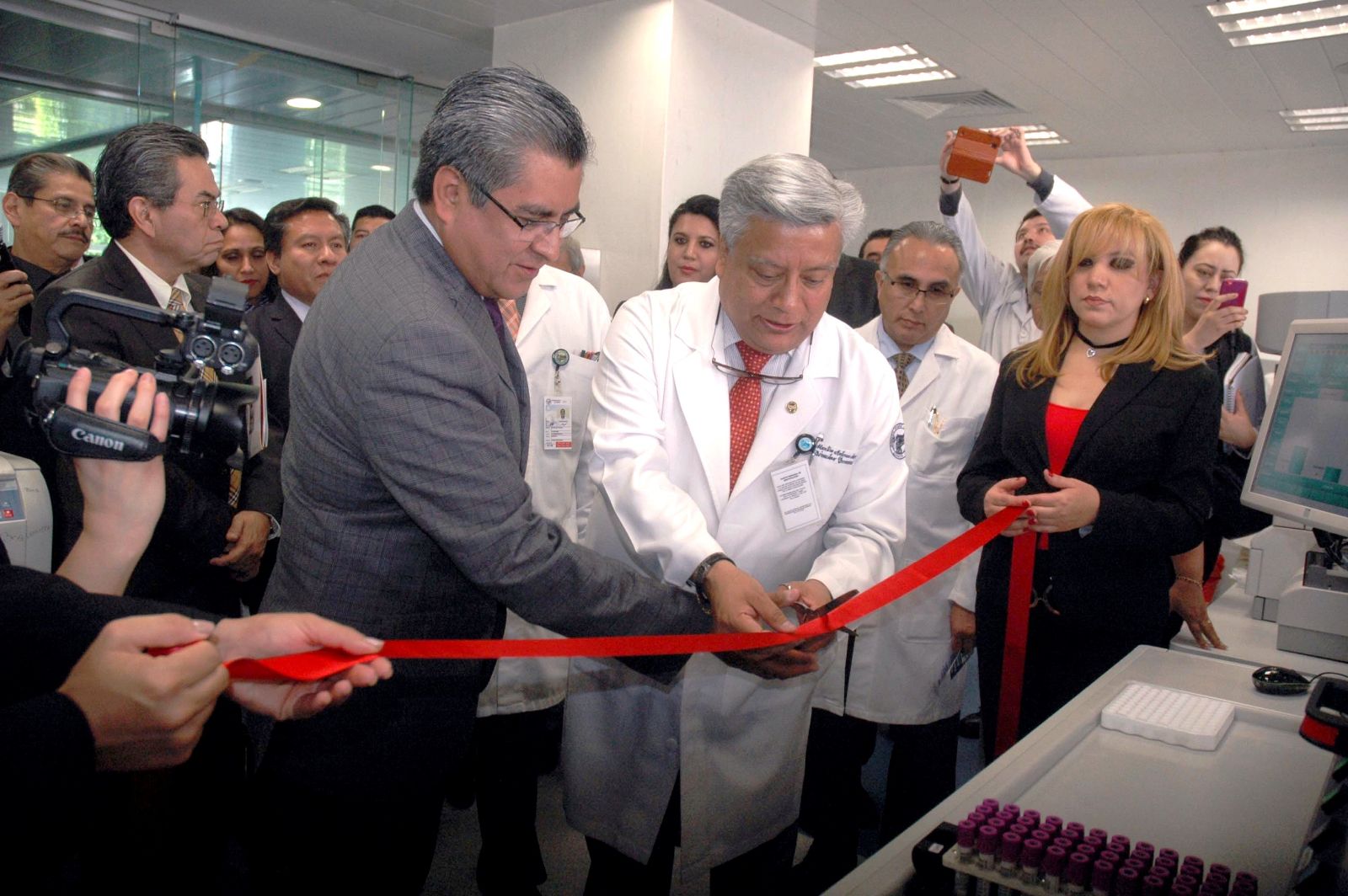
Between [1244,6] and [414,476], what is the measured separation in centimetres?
624

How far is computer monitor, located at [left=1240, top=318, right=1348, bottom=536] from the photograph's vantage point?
1692mm

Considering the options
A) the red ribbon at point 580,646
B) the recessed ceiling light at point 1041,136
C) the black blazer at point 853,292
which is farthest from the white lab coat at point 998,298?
the recessed ceiling light at point 1041,136

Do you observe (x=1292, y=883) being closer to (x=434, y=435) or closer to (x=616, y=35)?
(x=434, y=435)

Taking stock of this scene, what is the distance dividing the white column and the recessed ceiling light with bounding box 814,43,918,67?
3.69 feet

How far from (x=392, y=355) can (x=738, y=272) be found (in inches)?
29.6

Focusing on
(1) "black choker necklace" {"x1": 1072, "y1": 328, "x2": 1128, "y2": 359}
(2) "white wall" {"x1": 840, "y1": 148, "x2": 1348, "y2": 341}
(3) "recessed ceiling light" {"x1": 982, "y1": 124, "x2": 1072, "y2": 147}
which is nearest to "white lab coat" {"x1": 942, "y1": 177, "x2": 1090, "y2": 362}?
(1) "black choker necklace" {"x1": 1072, "y1": 328, "x2": 1128, "y2": 359}

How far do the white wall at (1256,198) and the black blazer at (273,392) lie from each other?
9049 millimetres

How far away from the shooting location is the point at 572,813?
1922 mm

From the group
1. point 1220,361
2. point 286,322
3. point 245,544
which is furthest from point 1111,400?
point 286,322

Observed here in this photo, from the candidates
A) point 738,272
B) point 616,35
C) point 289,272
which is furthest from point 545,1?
point 738,272

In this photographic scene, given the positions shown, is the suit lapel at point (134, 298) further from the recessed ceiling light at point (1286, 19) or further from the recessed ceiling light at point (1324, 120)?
the recessed ceiling light at point (1324, 120)

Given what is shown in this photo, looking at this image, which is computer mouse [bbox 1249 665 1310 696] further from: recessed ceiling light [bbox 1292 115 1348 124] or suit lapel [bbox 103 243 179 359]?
recessed ceiling light [bbox 1292 115 1348 124]

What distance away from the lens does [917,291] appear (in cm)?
264

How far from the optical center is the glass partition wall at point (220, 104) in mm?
5957
